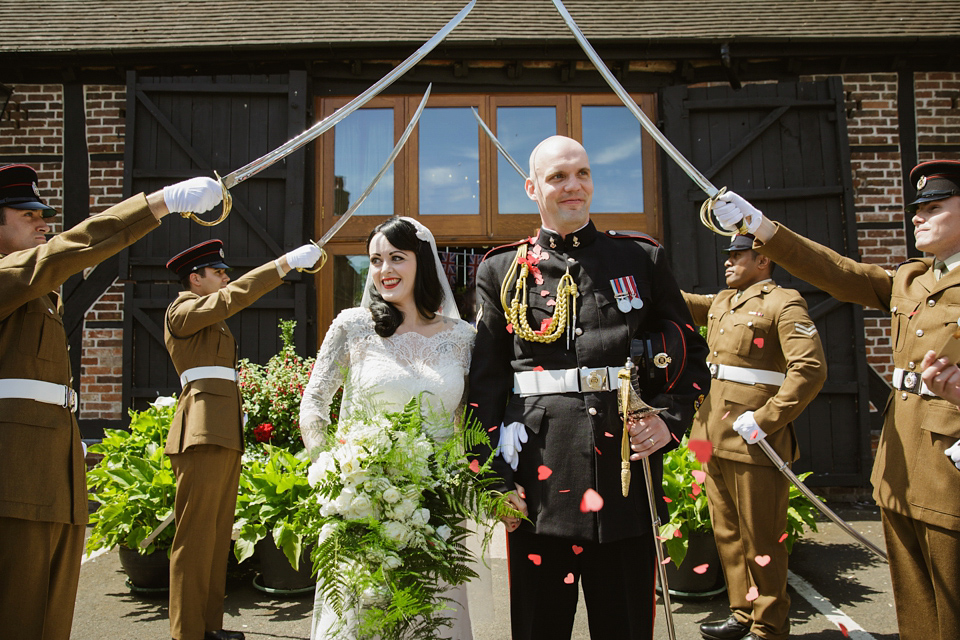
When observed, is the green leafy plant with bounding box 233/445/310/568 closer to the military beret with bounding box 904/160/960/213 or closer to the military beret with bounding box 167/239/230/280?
the military beret with bounding box 167/239/230/280

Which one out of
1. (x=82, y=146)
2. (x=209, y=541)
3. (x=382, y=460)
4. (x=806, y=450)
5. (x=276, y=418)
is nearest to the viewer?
(x=382, y=460)

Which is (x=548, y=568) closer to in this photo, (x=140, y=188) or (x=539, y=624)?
(x=539, y=624)

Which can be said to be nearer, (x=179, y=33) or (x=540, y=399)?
(x=540, y=399)

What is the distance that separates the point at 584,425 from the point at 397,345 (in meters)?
0.84

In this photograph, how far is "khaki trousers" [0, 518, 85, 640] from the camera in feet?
7.22

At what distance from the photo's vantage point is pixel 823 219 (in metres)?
6.11

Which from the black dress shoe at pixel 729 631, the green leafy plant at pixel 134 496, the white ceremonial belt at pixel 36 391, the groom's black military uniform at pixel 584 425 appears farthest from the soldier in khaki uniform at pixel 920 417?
the green leafy plant at pixel 134 496

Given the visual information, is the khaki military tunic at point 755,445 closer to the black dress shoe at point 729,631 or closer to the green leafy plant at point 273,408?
the black dress shoe at point 729,631

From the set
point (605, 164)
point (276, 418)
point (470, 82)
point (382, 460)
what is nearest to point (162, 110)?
point (470, 82)

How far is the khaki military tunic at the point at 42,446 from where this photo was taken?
2145 mm

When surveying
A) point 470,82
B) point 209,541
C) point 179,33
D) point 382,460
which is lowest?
point 209,541

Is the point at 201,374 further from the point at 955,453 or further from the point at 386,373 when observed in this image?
the point at 955,453

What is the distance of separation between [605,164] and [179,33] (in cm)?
424

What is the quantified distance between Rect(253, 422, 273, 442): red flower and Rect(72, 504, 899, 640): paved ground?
2.81 feet
